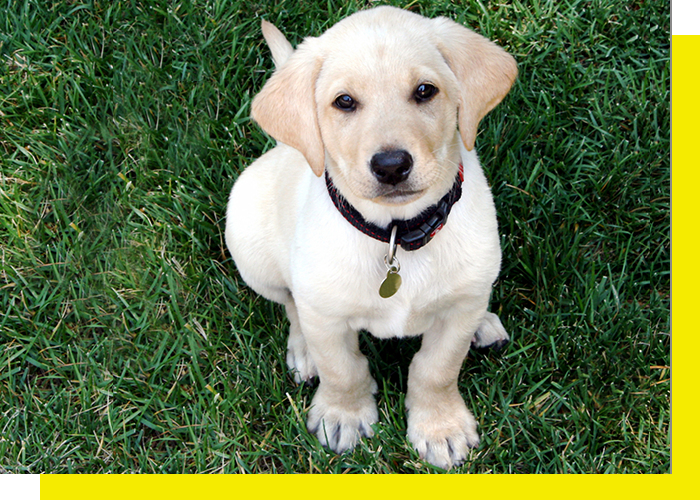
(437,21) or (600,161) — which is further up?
(437,21)

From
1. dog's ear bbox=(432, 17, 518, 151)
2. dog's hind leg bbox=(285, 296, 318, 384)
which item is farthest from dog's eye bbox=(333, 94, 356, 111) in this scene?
dog's hind leg bbox=(285, 296, 318, 384)

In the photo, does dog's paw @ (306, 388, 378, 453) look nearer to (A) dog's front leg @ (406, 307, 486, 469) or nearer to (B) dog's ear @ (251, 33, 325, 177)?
(A) dog's front leg @ (406, 307, 486, 469)

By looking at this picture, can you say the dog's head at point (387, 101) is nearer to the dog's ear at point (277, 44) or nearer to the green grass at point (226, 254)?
the dog's ear at point (277, 44)

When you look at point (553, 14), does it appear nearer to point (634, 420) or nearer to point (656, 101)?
point (656, 101)

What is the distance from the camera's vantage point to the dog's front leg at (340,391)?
276 cm

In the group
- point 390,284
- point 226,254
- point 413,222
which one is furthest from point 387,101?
point 226,254

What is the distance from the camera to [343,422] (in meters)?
3.08

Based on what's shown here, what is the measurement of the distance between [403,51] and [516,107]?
5.66 feet

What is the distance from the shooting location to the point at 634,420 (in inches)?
119

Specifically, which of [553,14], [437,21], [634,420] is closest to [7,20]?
[437,21]

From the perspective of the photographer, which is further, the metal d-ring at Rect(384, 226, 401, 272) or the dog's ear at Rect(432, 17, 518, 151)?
the metal d-ring at Rect(384, 226, 401, 272)

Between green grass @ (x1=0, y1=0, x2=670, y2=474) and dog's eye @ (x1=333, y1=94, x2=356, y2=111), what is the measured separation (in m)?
1.39

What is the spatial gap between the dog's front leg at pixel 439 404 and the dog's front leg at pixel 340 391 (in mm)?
196

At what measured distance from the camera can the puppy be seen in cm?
221
